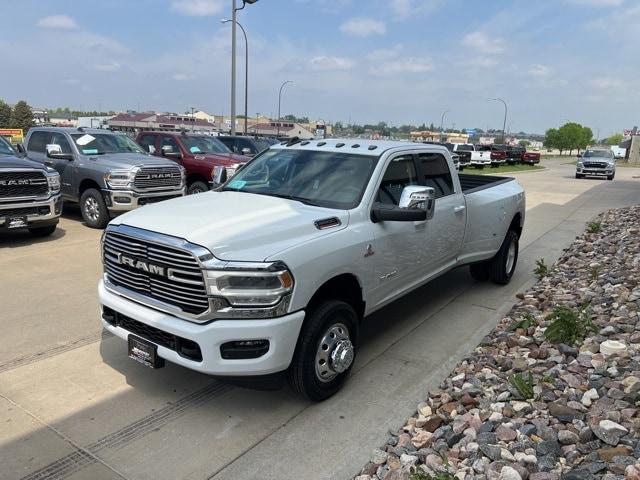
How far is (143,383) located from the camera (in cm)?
401

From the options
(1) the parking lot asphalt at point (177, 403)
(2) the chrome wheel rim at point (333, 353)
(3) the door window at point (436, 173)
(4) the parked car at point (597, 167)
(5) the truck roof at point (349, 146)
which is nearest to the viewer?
(1) the parking lot asphalt at point (177, 403)

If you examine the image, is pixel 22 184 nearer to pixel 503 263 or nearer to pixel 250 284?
pixel 250 284

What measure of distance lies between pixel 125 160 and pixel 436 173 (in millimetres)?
6917

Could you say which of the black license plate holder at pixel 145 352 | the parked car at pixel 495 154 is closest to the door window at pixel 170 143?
the black license plate holder at pixel 145 352

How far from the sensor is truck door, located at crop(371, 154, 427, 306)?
4195mm

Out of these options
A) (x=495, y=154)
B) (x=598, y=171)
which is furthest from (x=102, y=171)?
(x=495, y=154)

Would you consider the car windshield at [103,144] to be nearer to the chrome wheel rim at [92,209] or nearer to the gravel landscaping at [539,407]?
the chrome wheel rim at [92,209]

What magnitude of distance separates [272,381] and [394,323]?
235cm

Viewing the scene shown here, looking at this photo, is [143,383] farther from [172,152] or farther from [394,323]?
[172,152]

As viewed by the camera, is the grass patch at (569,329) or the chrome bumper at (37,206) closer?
the grass patch at (569,329)

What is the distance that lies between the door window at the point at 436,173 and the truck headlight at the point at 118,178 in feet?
20.9

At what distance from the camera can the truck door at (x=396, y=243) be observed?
4.20 meters

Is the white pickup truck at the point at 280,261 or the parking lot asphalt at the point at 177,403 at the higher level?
the white pickup truck at the point at 280,261

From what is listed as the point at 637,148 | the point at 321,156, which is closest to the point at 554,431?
the point at 321,156
